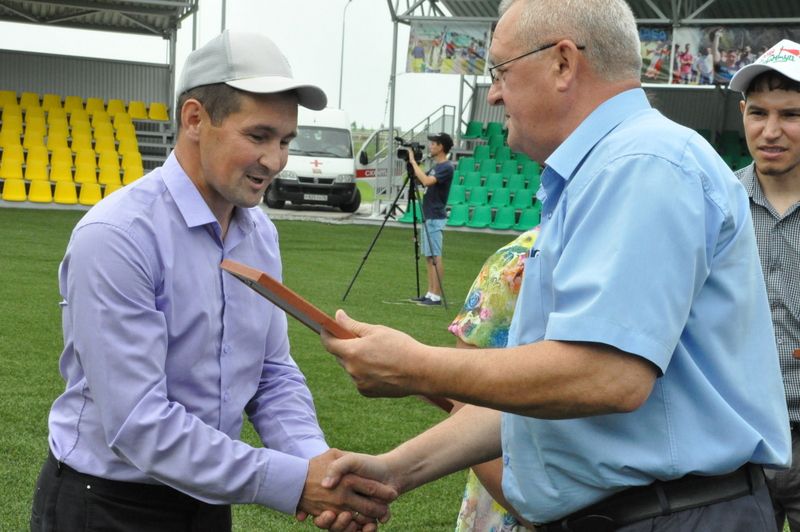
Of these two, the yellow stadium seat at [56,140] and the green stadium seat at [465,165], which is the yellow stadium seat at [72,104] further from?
the green stadium seat at [465,165]

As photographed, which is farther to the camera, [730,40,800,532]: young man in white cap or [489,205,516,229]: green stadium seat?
[489,205,516,229]: green stadium seat

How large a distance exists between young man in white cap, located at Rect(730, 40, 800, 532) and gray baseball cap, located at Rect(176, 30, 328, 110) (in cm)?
166

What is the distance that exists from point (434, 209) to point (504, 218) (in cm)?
1314

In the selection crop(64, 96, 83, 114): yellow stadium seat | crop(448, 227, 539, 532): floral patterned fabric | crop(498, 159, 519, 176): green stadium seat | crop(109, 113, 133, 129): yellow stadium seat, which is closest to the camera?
crop(448, 227, 539, 532): floral patterned fabric

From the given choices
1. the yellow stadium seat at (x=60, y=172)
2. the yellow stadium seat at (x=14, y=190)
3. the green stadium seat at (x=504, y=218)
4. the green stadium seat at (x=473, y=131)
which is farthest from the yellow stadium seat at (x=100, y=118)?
the green stadium seat at (x=504, y=218)

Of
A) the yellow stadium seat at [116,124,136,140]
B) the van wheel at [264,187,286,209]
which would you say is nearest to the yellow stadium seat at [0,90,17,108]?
the yellow stadium seat at [116,124,136,140]

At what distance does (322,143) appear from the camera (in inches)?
1190

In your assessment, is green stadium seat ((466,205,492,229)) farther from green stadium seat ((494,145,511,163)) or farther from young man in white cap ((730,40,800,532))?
young man in white cap ((730,40,800,532))

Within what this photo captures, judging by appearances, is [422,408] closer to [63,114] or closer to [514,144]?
[514,144]

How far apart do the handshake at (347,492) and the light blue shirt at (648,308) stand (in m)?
0.62

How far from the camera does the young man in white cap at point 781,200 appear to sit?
11.5 feet

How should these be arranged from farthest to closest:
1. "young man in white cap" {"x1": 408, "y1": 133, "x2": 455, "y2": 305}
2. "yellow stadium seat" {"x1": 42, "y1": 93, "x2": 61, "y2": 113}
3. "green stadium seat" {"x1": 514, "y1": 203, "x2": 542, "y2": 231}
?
"yellow stadium seat" {"x1": 42, "y1": 93, "x2": 61, "y2": 113} → "green stadium seat" {"x1": 514, "y1": 203, "x2": 542, "y2": 231} → "young man in white cap" {"x1": 408, "y1": 133, "x2": 455, "y2": 305}

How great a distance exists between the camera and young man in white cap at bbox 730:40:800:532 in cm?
352

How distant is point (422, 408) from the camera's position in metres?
7.63
